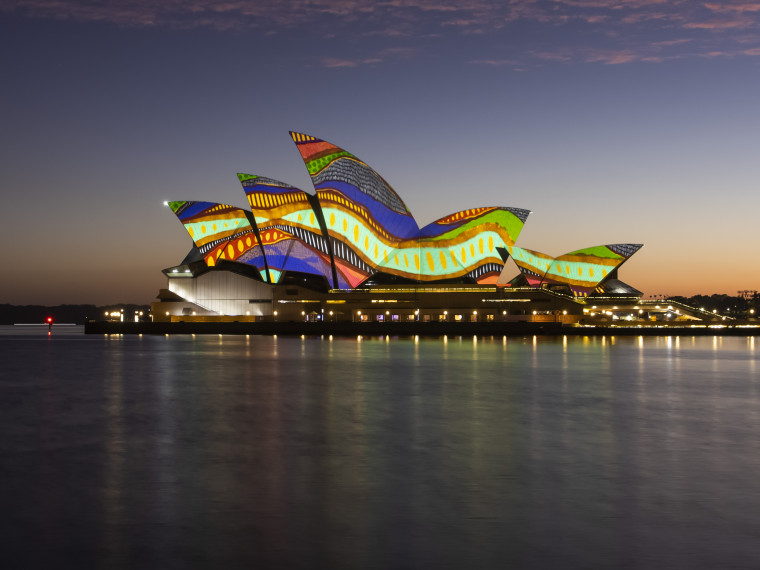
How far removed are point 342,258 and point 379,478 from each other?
69.1 meters

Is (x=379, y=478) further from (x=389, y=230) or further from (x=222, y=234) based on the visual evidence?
(x=222, y=234)

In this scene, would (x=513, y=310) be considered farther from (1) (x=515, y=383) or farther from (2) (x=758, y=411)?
(2) (x=758, y=411)

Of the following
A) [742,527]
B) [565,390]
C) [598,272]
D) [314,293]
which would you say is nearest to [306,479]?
[742,527]

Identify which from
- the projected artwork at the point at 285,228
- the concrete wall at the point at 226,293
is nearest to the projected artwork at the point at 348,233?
the projected artwork at the point at 285,228

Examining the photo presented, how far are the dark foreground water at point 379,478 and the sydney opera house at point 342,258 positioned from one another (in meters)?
53.1

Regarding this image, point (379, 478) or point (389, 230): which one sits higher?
point (389, 230)

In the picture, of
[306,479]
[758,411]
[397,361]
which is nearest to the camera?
[306,479]

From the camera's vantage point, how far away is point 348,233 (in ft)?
253

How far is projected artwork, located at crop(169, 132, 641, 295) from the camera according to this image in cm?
7425

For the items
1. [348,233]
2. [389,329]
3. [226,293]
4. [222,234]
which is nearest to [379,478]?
[348,233]

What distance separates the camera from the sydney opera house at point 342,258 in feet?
247

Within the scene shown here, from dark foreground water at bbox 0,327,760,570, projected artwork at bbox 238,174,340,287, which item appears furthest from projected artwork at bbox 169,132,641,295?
dark foreground water at bbox 0,327,760,570

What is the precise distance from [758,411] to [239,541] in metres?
14.7

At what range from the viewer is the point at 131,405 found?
19609 millimetres
